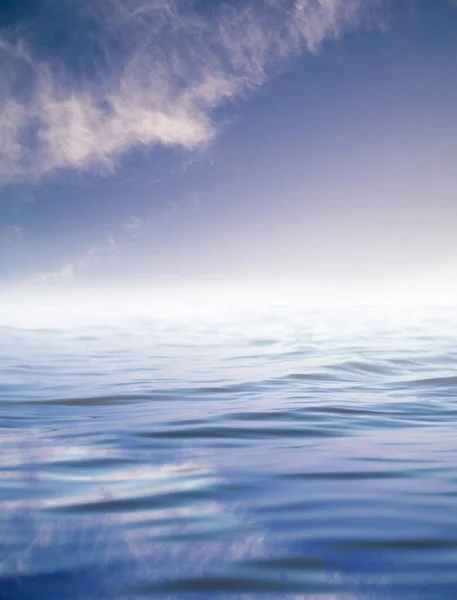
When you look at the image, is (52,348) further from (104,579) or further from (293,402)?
(104,579)

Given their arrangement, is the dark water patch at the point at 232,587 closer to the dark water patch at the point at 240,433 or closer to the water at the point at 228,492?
the water at the point at 228,492

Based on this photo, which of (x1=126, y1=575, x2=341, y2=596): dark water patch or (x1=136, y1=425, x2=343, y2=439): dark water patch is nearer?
(x1=126, y1=575, x2=341, y2=596): dark water patch

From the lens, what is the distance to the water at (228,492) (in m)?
1.94

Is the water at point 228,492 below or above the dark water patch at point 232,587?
above

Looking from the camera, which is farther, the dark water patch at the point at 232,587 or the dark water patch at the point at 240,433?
the dark water patch at the point at 240,433

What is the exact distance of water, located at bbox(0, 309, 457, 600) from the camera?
194cm

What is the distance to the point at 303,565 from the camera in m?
2.05

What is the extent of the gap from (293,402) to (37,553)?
4028 millimetres

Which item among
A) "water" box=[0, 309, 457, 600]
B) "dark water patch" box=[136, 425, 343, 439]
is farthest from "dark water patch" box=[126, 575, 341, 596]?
"dark water patch" box=[136, 425, 343, 439]

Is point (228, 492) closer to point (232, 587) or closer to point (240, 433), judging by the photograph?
point (232, 587)

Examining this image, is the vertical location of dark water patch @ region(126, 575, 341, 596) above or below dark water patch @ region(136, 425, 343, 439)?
below

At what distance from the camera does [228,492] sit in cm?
289

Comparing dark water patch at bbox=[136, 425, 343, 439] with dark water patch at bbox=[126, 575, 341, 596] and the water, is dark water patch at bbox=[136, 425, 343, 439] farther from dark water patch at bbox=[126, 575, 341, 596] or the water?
dark water patch at bbox=[126, 575, 341, 596]

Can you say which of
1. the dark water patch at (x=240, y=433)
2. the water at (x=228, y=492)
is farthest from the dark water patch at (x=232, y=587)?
the dark water patch at (x=240, y=433)
